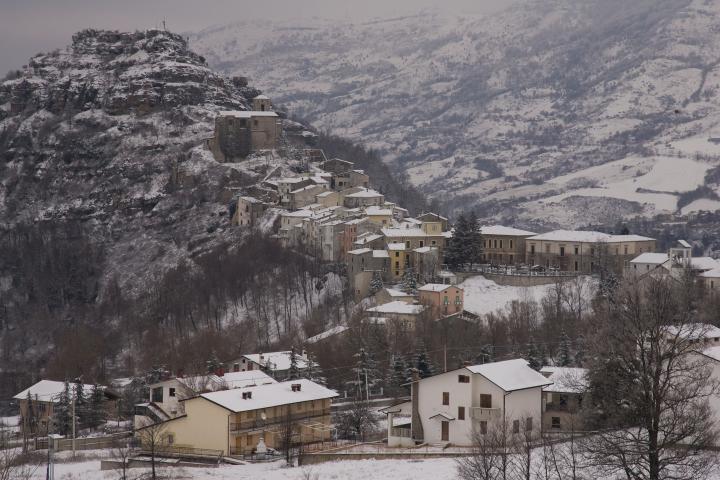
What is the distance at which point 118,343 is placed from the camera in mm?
137875

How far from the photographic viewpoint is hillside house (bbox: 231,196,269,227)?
15425 cm

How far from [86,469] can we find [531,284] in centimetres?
6789

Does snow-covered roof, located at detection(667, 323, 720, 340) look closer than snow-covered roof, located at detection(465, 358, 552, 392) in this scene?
Yes

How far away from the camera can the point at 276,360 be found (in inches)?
3979

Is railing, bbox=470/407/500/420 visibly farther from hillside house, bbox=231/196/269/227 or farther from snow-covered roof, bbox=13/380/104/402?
hillside house, bbox=231/196/269/227

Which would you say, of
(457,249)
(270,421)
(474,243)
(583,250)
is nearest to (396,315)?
(457,249)

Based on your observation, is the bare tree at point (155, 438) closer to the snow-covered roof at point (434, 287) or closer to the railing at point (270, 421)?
the railing at point (270, 421)

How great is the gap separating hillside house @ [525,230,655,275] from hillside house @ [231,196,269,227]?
30371 mm

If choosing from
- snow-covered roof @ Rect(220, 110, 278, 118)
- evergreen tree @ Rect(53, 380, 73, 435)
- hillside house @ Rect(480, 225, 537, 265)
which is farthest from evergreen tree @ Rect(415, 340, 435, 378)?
snow-covered roof @ Rect(220, 110, 278, 118)

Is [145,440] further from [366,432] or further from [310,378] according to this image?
[310,378]

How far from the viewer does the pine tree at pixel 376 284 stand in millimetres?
129125

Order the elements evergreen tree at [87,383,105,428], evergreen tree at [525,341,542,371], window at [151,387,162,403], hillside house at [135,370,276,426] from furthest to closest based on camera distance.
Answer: evergreen tree at [87,383,105,428]
evergreen tree at [525,341,542,371]
window at [151,387,162,403]
hillside house at [135,370,276,426]

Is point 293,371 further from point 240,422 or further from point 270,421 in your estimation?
point 240,422

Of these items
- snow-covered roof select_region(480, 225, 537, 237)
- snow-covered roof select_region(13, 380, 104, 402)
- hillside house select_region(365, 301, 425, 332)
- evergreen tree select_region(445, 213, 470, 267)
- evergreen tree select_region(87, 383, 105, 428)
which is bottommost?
evergreen tree select_region(87, 383, 105, 428)
